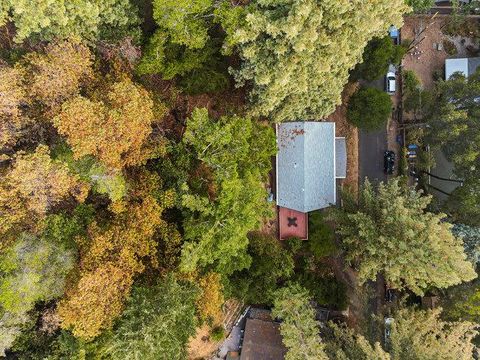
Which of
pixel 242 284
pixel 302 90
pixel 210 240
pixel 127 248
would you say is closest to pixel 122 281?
pixel 127 248

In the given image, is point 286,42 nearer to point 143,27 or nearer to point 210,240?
point 143,27

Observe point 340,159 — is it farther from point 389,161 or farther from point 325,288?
point 325,288

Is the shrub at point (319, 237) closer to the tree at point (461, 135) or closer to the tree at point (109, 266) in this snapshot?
the tree at point (461, 135)

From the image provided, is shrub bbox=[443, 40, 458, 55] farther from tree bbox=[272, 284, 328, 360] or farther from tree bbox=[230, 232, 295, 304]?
tree bbox=[272, 284, 328, 360]

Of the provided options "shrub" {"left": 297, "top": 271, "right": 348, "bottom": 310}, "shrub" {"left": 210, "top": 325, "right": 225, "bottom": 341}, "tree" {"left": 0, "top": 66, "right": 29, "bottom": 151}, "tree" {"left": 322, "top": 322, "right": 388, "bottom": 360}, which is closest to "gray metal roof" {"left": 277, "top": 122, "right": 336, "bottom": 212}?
"shrub" {"left": 297, "top": 271, "right": 348, "bottom": 310}

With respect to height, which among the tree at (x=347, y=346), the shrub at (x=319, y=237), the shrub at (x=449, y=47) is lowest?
the tree at (x=347, y=346)

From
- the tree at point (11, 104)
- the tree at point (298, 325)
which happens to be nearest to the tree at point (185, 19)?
the tree at point (11, 104)
